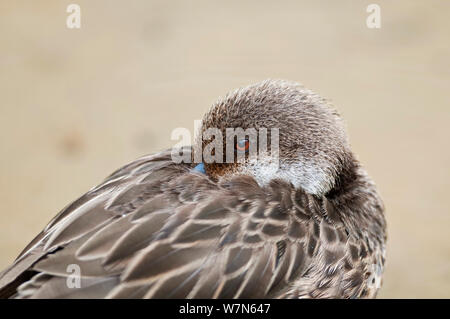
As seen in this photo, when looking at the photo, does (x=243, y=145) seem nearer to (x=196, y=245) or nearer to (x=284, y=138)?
(x=284, y=138)

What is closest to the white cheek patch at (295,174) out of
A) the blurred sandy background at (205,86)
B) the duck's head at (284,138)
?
the duck's head at (284,138)

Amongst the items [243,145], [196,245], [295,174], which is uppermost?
[243,145]

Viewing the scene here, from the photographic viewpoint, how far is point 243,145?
198 cm

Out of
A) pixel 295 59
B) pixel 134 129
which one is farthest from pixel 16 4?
pixel 295 59

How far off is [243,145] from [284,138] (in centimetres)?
14

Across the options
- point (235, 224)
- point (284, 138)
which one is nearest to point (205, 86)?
point (284, 138)

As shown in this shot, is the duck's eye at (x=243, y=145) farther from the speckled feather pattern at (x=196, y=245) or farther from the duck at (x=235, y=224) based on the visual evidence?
the speckled feather pattern at (x=196, y=245)

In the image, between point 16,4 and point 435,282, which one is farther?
point 16,4

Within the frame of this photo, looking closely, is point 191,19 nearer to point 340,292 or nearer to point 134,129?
point 134,129

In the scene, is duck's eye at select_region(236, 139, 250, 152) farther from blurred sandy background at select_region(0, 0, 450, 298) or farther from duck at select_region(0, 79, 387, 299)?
blurred sandy background at select_region(0, 0, 450, 298)

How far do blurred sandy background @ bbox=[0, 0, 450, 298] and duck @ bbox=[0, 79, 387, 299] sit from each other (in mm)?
1214

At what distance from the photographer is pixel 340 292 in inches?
70.4
